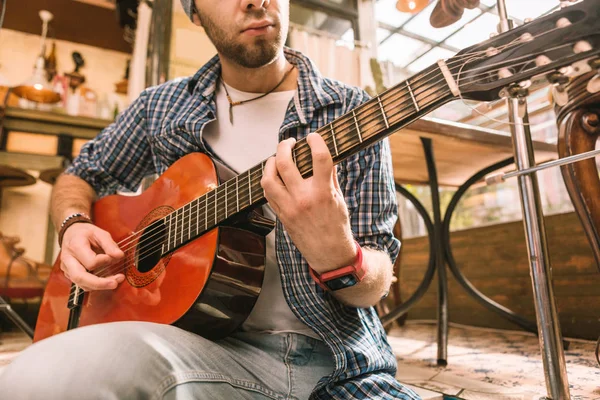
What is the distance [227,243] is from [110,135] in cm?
67

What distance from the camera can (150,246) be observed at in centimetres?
84

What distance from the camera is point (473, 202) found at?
139 inches

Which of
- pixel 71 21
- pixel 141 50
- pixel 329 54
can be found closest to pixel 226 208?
pixel 141 50

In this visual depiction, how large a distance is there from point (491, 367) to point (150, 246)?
112cm

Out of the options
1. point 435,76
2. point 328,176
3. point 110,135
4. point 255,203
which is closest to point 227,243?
point 255,203

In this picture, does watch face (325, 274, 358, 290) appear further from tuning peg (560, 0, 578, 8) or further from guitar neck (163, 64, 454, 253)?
tuning peg (560, 0, 578, 8)

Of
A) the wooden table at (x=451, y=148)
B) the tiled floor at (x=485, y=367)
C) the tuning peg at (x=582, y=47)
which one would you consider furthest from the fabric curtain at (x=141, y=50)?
the tuning peg at (x=582, y=47)

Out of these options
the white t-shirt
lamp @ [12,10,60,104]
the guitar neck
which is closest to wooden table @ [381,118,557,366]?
the white t-shirt

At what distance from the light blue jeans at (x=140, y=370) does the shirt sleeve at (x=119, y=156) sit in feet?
2.24

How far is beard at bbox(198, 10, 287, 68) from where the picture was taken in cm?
93

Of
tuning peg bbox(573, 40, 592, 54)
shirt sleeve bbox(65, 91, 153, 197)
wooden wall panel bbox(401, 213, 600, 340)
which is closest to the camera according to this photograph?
tuning peg bbox(573, 40, 592, 54)

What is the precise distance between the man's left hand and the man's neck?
1.32ft

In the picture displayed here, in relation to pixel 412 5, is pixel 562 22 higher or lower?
lower

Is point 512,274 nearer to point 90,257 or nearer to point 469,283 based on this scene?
point 469,283
